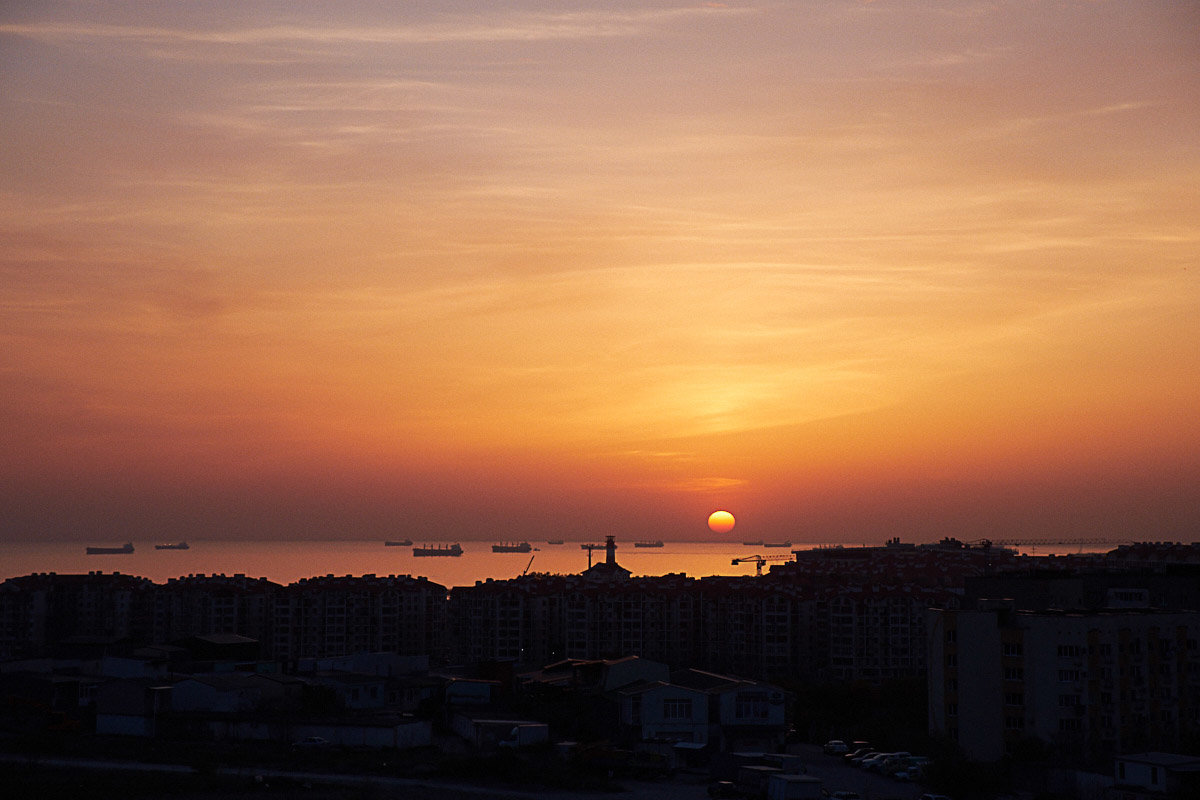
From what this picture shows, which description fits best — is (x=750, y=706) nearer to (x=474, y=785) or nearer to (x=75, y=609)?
(x=474, y=785)

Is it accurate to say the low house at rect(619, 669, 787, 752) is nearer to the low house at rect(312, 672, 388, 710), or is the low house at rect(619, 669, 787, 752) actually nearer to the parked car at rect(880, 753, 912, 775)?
the parked car at rect(880, 753, 912, 775)

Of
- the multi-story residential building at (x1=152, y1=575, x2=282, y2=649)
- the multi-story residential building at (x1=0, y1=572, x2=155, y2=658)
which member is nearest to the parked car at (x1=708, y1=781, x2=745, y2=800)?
the multi-story residential building at (x1=152, y1=575, x2=282, y2=649)

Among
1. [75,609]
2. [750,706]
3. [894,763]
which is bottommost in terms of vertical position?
[894,763]

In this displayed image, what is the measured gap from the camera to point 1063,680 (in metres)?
27.2

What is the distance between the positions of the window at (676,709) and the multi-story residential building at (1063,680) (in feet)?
20.2

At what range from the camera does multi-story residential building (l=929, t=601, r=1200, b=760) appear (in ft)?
89.1

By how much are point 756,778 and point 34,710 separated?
72.6ft

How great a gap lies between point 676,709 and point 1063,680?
9.47 metres

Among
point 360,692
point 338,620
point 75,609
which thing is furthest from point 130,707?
point 75,609

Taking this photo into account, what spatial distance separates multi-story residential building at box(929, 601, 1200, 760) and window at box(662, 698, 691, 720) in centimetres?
616

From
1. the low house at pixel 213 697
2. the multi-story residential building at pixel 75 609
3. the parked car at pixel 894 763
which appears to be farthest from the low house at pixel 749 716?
the multi-story residential building at pixel 75 609

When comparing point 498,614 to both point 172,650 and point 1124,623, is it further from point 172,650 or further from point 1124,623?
point 1124,623

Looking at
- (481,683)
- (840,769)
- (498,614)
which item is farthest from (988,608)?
(498,614)

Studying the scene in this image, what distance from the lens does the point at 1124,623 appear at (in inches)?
1108
